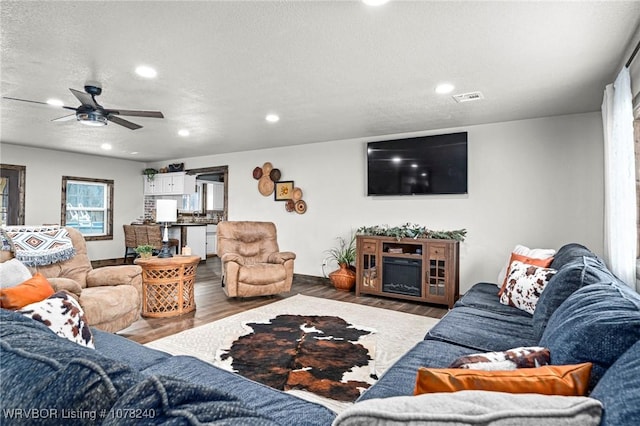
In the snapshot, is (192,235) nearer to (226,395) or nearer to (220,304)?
(220,304)

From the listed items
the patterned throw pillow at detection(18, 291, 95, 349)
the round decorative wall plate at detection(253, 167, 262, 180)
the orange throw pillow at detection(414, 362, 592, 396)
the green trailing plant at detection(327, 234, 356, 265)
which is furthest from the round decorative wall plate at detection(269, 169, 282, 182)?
the orange throw pillow at detection(414, 362, 592, 396)

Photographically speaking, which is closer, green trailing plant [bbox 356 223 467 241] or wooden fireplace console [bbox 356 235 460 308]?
wooden fireplace console [bbox 356 235 460 308]

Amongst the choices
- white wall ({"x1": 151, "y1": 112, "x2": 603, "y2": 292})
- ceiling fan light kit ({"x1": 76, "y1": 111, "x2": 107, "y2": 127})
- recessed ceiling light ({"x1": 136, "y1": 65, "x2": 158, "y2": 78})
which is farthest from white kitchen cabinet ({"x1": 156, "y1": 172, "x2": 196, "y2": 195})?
recessed ceiling light ({"x1": 136, "y1": 65, "x2": 158, "y2": 78})

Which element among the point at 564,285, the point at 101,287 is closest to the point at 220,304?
the point at 101,287

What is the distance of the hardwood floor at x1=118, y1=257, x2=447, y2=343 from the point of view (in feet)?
10.8

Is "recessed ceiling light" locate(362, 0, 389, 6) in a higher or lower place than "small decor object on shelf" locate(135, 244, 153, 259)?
higher

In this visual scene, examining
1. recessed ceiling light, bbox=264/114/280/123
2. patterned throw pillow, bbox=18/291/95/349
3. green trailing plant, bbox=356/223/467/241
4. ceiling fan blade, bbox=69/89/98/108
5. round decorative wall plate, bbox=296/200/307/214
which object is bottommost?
patterned throw pillow, bbox=18/291/95/349

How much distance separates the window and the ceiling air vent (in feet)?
24.5

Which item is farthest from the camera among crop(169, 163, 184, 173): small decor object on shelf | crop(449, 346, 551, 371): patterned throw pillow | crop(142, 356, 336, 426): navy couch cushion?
crop(169, 163, 184, 173): small decor object on shelf

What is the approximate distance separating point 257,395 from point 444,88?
3.01 meters

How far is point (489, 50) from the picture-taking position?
8.08ft

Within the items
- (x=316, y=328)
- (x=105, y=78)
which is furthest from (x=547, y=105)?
(x=105, y=78)

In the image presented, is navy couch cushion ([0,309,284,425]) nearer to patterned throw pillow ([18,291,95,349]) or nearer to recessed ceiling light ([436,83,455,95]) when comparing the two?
patterned throw pillow ([18,291,95,349])

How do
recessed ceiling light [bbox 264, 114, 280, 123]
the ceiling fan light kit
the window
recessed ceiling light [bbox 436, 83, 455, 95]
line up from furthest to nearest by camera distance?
the window, recessed ceiling light [bbox 264, 114, 280, 123], the ceiling fan light kit, recessed ceiling light [bbox 436, 83, 455, 95]
